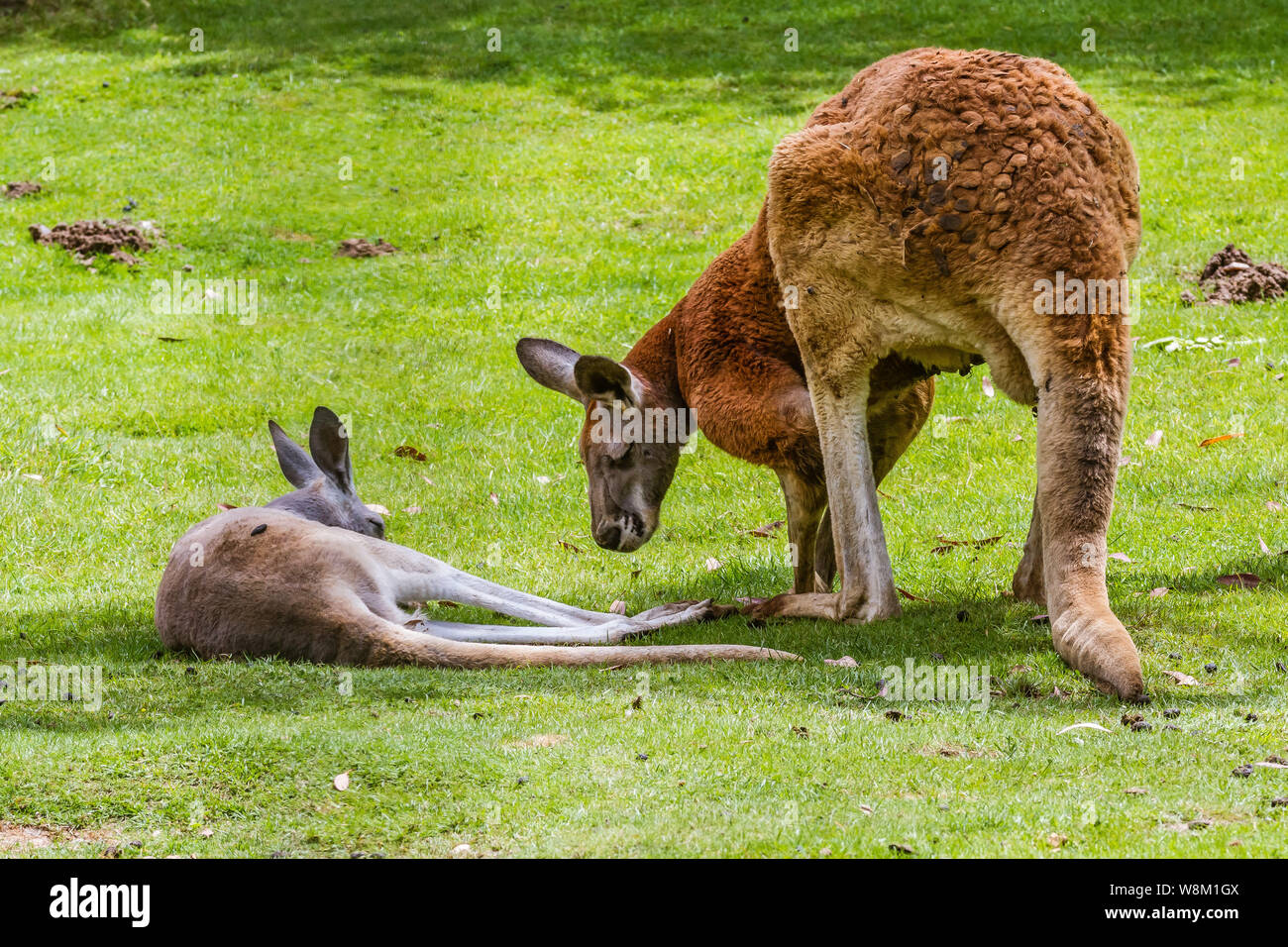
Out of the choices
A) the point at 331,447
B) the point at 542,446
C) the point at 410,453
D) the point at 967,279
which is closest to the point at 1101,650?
the point at 967,279

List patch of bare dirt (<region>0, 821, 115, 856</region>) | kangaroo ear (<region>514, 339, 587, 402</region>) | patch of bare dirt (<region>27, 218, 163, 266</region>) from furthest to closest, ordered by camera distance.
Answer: patch of bare dirt (<region>27, 218, 163, 266</region>)
kangaroo ear (<region>514, 339, 587, 402</region>)
patch of bare dirt (<region>0, 821, 115, 856</region>)

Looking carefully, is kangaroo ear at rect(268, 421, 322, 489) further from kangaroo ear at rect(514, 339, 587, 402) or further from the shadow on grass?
the shadow on grass

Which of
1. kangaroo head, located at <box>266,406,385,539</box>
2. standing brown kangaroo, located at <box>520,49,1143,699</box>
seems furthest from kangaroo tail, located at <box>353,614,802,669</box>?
kangaroo head, located at <box>266,406,385,539</box>

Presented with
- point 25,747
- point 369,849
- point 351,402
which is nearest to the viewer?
point 369,849

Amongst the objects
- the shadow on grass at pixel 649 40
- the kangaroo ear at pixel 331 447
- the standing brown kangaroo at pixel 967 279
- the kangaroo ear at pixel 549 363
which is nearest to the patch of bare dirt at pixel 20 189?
the shadow on grass at pixel 649 40

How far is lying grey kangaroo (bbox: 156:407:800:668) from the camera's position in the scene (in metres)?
6.29

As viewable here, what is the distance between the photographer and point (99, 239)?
1588 centimetres

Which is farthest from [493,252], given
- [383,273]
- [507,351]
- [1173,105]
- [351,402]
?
[1173,105]

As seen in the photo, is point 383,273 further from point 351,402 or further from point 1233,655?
point 1233,655

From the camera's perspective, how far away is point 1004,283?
5.82 metres

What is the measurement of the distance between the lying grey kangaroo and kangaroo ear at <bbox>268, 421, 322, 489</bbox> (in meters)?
0.88

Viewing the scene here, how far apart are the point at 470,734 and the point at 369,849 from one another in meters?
0.98

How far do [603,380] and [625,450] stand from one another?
0.46 m

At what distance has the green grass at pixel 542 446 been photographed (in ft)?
14.9
